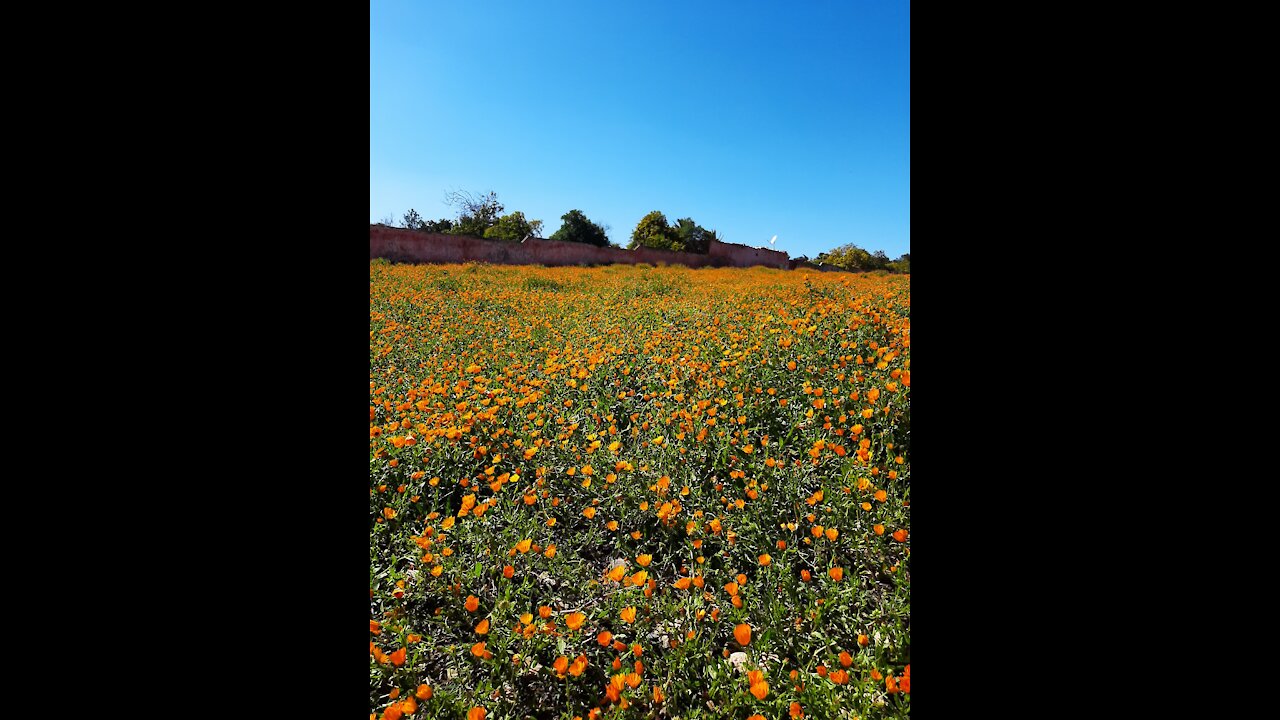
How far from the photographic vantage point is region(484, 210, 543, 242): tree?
28109mm

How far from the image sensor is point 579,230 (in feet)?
102

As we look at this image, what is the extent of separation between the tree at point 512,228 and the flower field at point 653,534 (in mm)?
25137

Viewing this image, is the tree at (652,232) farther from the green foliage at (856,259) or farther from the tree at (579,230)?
the green foliage at (856,259)

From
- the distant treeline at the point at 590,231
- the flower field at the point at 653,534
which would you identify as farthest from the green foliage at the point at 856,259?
the flower field at the point at 653,534

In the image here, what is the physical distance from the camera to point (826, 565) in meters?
1.75

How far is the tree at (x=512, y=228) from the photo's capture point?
2811 centimetres

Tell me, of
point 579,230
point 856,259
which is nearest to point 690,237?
point 579,230

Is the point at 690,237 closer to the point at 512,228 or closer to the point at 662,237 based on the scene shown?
the point at 662,237

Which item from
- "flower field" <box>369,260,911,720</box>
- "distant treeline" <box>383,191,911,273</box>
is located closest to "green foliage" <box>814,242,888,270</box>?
"distant treeline" <box>383,191,911,273</box>

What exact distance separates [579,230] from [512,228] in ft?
12.5
